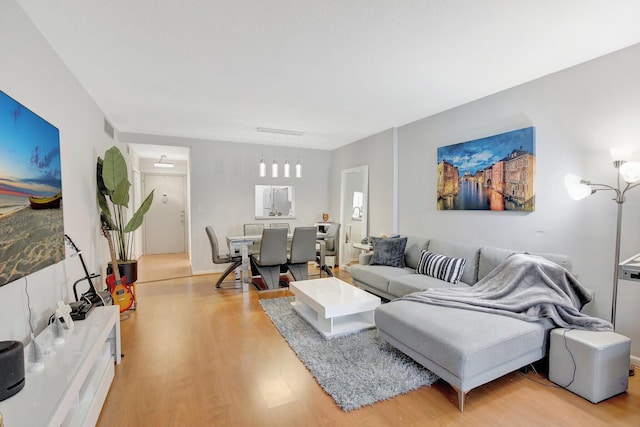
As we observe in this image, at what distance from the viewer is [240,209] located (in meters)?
5.81

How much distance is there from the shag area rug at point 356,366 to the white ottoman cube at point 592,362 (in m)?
0.85

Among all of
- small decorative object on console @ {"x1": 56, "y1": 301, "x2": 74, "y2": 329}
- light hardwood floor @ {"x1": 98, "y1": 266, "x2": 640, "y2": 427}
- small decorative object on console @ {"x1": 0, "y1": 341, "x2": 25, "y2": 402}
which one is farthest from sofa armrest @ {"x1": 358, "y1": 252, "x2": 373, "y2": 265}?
small decorative object on console @ {"x1": 0, "y1": 341, "x2": 25, "y2": 402}

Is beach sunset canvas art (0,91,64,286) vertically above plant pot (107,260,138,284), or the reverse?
beach sunset canvas art (0,91,64,286)

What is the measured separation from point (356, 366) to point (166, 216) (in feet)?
22.5

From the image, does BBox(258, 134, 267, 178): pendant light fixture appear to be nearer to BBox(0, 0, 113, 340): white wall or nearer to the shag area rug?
BBox(0, 0, 113, 340): white wall

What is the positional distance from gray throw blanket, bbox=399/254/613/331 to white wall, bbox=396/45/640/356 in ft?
1.21

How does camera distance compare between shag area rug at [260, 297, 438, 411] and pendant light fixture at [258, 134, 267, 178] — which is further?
pendant light fixture at [258, 134, 267, 178]

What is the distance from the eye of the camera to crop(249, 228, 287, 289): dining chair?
4.22 m

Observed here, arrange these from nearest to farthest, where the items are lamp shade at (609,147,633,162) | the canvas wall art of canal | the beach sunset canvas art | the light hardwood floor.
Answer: the beach sunset canvas art, the light hardwood floor, lamp shade at (609,147,633,162), the canvas wall art of canal

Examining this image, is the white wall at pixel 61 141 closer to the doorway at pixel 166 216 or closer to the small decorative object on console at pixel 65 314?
the small decorative object on console at pixel 65 314

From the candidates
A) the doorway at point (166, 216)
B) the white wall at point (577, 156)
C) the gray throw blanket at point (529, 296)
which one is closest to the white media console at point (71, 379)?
the gray throw blanket at point (529, 296)

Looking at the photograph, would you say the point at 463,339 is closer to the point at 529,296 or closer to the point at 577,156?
the point at 529,296

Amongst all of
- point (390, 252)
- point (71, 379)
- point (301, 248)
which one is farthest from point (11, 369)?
point (390, 252)

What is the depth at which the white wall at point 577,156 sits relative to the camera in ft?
7.81
